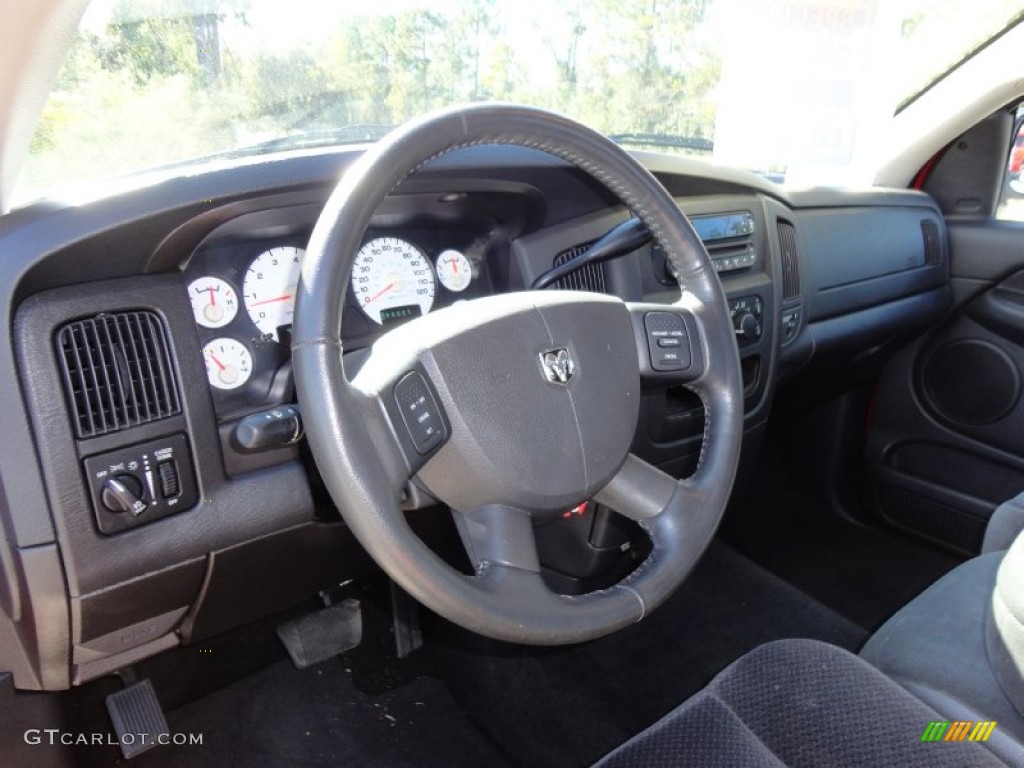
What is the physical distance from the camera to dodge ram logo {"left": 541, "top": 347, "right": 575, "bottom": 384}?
102 centimetres

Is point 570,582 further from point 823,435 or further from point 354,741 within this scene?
point 823,435

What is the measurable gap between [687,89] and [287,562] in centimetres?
130

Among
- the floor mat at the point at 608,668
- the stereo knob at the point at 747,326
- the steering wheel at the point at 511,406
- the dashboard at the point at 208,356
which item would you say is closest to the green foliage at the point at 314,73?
the dashboard at the point at 208,356

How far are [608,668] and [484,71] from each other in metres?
1.37

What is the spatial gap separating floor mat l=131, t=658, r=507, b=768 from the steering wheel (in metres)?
1.01

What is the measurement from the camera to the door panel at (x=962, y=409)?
2.31 m

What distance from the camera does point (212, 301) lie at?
1.24 m

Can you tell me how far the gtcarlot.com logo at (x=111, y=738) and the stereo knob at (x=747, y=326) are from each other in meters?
1.46

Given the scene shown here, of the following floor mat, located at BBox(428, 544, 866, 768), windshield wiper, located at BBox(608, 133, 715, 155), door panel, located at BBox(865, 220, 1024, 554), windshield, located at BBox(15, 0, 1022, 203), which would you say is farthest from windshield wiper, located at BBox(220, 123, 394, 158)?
door panel, located at BBox(865, 220, 1024, 554)

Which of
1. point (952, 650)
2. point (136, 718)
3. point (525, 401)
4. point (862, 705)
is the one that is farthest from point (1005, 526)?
point (136, 718)

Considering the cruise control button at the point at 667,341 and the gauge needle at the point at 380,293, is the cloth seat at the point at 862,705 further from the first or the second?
the gauge needle at the point at 380,293

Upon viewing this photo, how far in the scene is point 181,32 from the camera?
116 centimetres

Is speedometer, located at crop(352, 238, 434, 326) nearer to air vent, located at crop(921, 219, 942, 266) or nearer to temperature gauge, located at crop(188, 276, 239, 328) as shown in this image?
temperature gauge, located at crop(188, 276, 239, 328)

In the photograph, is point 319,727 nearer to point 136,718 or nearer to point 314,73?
point 136,718
